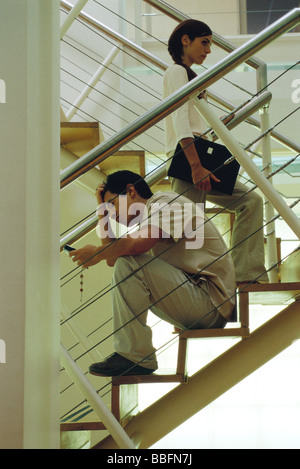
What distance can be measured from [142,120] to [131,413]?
0.99 meters

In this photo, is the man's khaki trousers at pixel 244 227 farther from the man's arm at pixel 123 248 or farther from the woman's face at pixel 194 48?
the woman's face at pixel 194 48

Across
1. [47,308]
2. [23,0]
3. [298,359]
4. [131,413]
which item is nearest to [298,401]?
[298,359]

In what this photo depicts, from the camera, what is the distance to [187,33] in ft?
6.96

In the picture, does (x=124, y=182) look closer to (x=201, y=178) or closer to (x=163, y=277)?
(x=201, y=178)

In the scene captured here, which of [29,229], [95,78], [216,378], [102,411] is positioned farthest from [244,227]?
[95,78]

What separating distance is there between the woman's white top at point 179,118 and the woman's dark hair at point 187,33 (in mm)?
58

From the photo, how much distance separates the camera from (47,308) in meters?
1.26

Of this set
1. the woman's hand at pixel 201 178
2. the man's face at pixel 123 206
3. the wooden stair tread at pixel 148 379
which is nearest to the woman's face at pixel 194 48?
the woman's hand at pixel 201 178

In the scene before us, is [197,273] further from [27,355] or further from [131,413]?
[27,355]

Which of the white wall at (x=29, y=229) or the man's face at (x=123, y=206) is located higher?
the man's face at (x=123, y=206)

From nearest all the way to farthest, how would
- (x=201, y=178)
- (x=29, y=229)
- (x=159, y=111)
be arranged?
(x=29, y=229), (x=159, y=111), (x=201, y=178)

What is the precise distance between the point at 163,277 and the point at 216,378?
38 centimetres

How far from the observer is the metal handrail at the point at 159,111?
1824mm

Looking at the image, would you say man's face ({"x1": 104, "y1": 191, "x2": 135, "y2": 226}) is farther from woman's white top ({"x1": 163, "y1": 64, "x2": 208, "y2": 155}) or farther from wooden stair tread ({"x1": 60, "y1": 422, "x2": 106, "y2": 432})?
wooden stair tread ({"x1": 60, "y1": 422, "x2": 106, "y2": 432})
